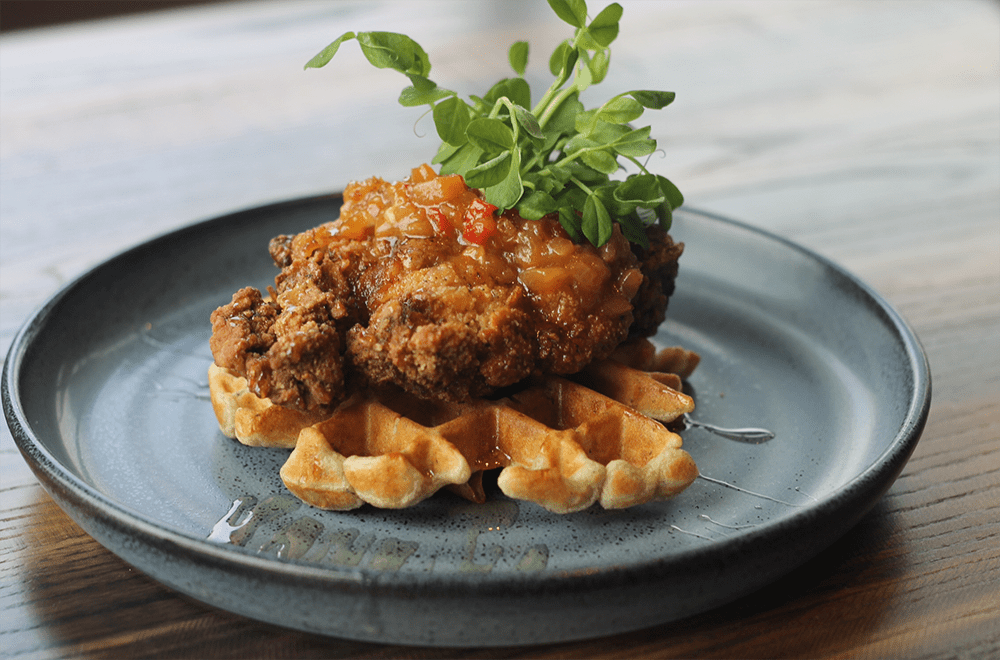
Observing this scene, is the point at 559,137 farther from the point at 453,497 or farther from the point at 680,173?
the point at 680,173

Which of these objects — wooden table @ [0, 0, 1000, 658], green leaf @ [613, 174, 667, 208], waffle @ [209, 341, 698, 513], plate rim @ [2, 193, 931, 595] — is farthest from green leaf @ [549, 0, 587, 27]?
wooden table @ [0, 0, 1000, 658]

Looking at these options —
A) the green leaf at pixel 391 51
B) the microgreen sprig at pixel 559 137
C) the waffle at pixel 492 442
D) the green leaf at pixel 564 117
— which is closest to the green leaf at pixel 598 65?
the microgreen sprig at pixel 559 137

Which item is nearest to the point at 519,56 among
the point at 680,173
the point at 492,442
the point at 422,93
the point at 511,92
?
the point at 511,92

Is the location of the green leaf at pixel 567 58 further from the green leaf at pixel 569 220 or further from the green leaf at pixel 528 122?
the green leaf at pixel 569 220

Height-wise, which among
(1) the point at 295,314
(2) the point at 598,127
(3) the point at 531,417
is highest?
(2) the point at 598,127

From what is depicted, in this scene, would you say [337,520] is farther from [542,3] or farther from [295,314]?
[542,3]

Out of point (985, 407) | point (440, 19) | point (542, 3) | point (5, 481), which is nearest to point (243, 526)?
point (5, 481)

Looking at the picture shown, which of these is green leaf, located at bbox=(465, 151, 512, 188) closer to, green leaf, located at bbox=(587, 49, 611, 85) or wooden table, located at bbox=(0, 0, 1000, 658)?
green leaf, located at bbox=(587, 49, 611, 85)
